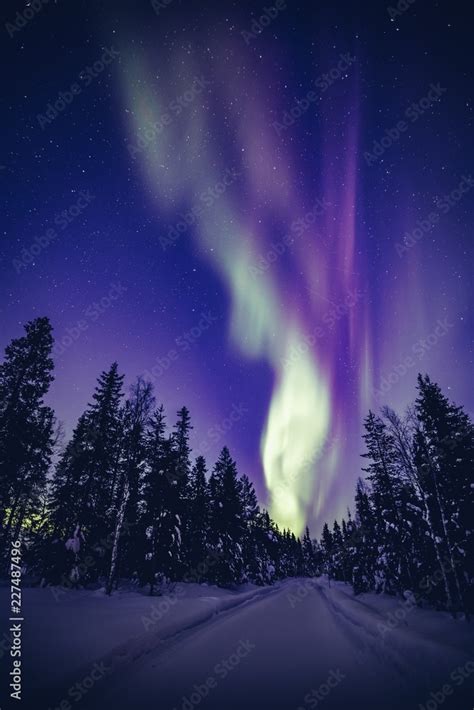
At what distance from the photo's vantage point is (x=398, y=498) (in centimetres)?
2297

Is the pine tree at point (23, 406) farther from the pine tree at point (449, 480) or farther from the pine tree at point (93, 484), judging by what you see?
the pine tree at point (449, 480)

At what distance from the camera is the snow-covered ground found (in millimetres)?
5223

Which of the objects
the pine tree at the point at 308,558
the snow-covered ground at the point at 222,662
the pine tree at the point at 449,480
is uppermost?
the pine tree at the point at 449,480

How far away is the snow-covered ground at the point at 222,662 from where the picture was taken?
5.22 meters

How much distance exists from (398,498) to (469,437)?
7598mm

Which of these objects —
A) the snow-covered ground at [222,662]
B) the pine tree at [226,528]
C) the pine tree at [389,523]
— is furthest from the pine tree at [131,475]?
the pine tree at [389,523]

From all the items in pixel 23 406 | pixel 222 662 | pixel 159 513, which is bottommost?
pixel 222 662

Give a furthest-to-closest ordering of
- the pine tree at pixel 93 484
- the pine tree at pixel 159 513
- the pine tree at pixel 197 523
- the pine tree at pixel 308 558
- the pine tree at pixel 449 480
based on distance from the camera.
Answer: the pine tree at pixel 308 558 < the pine tree at pixel 197 523 < the pine tree at pixel 159 513 < the pine tree at pixel 93 484 < the pine tree at pixel 449 480

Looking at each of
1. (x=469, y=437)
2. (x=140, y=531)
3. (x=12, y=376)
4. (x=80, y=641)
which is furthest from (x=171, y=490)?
(x=469, y=437)

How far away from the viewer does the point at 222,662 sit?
6.99 meters

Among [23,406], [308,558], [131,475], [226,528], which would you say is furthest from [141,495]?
[308,558]

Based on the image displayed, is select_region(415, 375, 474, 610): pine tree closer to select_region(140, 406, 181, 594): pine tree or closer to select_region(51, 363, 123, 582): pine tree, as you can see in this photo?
select_region(140, 406, 181, 594): pine tree

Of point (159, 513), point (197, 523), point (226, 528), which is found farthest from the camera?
point (226, 528)

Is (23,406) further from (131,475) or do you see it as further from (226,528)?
(226,528)
